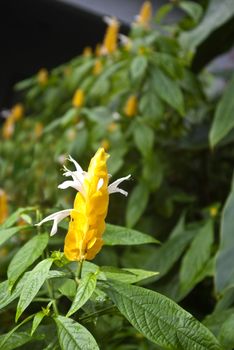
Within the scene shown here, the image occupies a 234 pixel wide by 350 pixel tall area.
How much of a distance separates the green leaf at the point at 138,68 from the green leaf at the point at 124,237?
947 mm

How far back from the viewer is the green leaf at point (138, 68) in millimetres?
1824

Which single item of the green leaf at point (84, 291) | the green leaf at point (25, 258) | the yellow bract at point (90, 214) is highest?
the yellow bract at point (90, 214)

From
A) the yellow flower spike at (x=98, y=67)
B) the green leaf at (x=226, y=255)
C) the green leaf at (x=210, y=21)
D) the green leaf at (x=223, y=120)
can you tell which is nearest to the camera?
the green leaf at (x=226, y=255)

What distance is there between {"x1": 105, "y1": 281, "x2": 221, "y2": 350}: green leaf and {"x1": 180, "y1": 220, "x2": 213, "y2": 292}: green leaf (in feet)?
2.29

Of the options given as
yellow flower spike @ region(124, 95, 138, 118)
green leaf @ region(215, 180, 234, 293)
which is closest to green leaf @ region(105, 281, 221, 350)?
green leaf @ region(215, 180, 234, 293)

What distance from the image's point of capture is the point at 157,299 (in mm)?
749

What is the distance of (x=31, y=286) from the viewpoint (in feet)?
2.36

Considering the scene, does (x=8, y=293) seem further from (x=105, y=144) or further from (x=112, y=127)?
(x=112, y=127)

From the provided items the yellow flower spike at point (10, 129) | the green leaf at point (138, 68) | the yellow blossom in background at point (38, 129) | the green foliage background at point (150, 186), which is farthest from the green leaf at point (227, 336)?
the yellow flower spike at point (10, 129)

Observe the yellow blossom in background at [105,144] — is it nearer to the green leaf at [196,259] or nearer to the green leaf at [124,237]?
the green leaf at [196,259]

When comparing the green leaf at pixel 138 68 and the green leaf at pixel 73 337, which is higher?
the green leaf at pixel 138 68

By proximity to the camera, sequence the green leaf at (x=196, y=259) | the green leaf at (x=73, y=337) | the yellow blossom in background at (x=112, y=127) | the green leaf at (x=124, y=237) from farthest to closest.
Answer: the yellow blossom in background at (x=112, y=127), the green leaf at (x=196, y=259), the green leaf at (x=124, y=237), the green leaf at (x=73, y=337)

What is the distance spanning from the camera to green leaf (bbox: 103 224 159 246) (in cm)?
92

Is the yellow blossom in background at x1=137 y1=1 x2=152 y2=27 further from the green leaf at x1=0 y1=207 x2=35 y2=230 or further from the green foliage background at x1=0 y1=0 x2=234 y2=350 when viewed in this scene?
the green leaf at x1=0 y1=207 x2=35 y2=230
